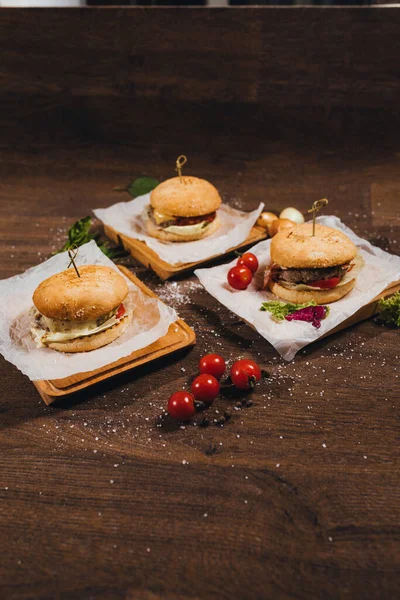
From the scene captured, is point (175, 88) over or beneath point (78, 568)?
over

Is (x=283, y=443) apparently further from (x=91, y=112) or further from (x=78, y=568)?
(x=91, y=112)

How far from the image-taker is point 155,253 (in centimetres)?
316

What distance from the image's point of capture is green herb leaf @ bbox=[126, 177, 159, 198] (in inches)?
156

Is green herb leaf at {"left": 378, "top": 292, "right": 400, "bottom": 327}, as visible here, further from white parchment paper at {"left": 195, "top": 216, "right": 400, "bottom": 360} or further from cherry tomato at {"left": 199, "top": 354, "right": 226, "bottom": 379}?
cherry tomato at {"left": 199, "top": 354, "right": 226, "bottom": 379}

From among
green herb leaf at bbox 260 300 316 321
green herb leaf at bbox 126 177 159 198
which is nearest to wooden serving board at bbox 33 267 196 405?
green herb leaf at bbox 260 300 316 321

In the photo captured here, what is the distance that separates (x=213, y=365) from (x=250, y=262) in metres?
0.72

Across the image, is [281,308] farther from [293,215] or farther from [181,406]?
[293,215]

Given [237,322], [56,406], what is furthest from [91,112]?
[56,406]

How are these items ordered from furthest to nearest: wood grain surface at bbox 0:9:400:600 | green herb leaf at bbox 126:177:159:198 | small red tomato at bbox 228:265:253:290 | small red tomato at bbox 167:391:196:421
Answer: green herb leaf at bbox 126:177:159:198 < small red tomato at bbox 228:265:253:290 < small red tomato at bbox 167:391:196:421 < wood grain surface at bbox 0:9:400:600

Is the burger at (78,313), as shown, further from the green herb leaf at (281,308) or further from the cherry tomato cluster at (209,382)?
the green herb leaf at (281,308)

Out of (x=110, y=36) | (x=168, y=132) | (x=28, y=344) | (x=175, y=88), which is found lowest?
(x=28, y=344)

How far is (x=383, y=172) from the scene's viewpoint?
4098 mm

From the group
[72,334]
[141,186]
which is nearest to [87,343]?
[72,334]

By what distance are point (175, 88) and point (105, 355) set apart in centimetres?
271
